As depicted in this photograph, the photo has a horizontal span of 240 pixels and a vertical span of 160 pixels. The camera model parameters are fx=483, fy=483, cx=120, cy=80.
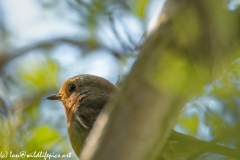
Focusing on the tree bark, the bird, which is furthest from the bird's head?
the tree bark

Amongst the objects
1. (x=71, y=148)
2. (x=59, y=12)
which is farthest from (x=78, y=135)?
(x=59, y=12)

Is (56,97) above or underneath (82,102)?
underneath

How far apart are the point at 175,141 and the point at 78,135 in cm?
198

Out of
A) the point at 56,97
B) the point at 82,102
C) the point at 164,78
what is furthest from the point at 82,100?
the point at 164,78

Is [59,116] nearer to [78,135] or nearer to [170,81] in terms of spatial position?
[78,135]

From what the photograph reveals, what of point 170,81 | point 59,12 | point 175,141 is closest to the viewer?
point 170,81

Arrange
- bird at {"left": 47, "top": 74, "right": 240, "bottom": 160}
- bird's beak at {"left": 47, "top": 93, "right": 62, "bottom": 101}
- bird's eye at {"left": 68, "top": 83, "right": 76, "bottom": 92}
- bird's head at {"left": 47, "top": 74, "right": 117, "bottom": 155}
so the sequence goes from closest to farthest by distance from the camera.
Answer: bird at {"left": 47, "top": 74, "right": 240, "bottom": 160}
bird's head at {"left": 47, "top": 74, "right": 117, "bottom": 155}
bird's beak at {"left": 47, "top": 93, "right": 62, "bottom": 101}
bird's eye at {"left": 68, "top": 83, "right": 76, "bottom": 92}

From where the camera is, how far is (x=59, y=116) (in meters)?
5.82

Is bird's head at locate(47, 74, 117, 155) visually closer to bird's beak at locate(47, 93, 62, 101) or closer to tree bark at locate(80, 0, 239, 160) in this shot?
bird's beak at locate(47, 93, 62, 101)

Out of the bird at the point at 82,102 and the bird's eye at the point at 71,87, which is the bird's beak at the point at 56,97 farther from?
the bird's eye at the point at 71,87

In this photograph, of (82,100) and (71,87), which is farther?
(71,87)

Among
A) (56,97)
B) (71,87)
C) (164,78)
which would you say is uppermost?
(164,78)

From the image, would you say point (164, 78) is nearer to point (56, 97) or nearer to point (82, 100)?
point (82, 100)

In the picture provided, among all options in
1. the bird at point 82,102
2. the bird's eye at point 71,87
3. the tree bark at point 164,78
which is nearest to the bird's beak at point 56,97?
the bird at point 82,102
